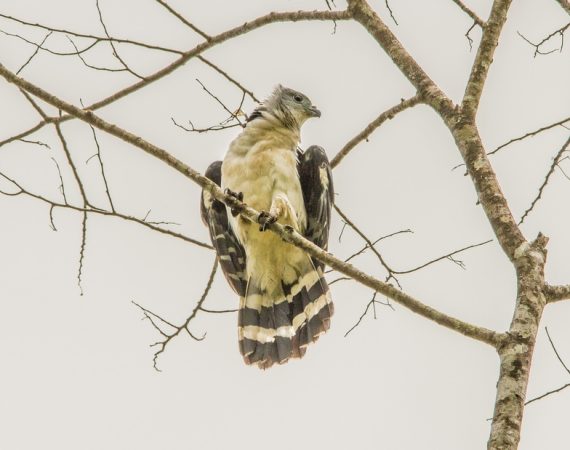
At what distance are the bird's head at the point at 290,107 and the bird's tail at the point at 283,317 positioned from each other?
49.0 inches

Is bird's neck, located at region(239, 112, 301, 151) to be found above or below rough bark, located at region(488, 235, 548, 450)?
above

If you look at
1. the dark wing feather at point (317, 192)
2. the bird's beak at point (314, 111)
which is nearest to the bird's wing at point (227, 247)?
the dark wing feather at point (317, 192)

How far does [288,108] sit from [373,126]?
185cm

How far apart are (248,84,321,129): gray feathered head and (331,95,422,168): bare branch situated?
1341mm

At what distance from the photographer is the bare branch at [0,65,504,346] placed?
315 centimetres

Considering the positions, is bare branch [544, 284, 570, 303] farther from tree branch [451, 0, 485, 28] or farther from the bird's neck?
the bird's neck

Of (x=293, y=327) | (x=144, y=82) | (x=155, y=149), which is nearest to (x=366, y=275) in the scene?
(x=155, y=149)

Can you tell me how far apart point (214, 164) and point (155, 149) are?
254 centimetres

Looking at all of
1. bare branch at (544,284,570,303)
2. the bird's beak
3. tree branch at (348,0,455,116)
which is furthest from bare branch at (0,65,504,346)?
the bird's beak

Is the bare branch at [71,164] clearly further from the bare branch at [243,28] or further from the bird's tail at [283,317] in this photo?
the bird's tail at [283,317]

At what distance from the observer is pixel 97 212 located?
4.10 m

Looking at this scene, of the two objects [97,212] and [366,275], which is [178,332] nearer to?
[97,212]

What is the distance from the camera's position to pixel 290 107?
256 inches

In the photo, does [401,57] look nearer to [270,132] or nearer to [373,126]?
[373,126]
